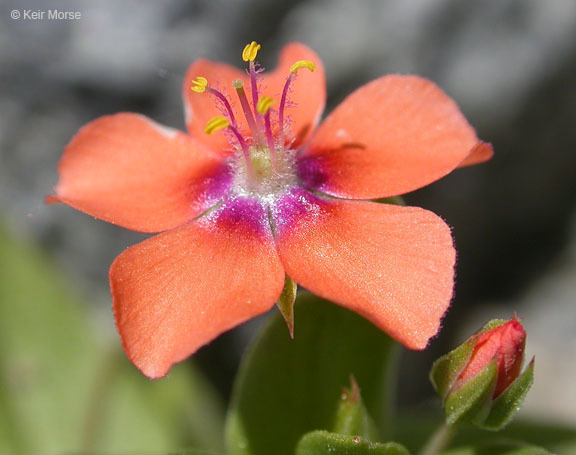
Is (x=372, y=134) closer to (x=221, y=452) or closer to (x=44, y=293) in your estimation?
(x=221, y=452)

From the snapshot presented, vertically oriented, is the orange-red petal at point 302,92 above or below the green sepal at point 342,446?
above

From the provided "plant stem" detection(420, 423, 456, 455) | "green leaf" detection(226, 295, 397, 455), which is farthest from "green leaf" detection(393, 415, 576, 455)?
"plant stem" detection(420, 423, 456, 455)

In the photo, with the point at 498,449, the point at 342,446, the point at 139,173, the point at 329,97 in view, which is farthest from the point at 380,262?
the point at 329,97

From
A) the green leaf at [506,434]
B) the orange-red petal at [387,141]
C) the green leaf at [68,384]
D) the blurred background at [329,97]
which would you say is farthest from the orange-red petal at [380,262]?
the green leaf at [68,384]

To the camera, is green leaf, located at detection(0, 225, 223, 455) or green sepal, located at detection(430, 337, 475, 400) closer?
green sepal, located at detection(430, 337, 475, 400)

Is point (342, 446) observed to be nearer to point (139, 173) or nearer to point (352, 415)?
point (352, 415)

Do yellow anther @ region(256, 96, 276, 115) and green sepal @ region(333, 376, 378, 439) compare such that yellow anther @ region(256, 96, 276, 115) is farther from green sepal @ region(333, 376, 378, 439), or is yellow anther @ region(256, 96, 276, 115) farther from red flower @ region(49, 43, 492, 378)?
green sepal @ region(333, 376, 378, 439)

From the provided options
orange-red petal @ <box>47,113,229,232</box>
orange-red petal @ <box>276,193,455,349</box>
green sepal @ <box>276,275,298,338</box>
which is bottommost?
green sepal @ <box>276,275,298,338</box>

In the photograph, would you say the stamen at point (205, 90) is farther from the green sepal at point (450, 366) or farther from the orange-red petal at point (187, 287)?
the green sepal at point (450, 366)
